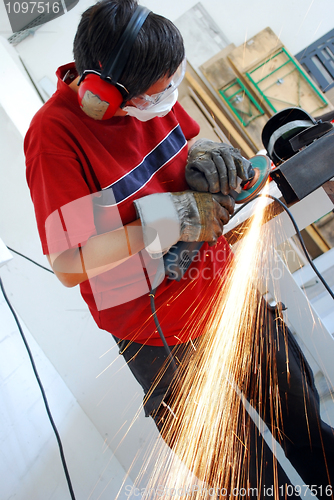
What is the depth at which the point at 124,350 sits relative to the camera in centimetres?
134

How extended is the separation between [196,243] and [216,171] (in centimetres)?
28

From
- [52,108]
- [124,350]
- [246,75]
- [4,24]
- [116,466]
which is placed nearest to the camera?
[52,108]

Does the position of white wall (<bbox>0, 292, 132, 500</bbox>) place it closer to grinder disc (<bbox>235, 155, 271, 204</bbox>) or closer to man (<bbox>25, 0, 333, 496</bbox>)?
man (<bbox>25, 0, 333, 496</bbox>)

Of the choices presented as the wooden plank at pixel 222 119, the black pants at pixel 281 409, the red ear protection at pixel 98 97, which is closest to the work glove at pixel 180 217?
the red ear protection at pixel 98 97

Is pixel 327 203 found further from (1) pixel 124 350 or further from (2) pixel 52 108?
(2) pixel 52 108

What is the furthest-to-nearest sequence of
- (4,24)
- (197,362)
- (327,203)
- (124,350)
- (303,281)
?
1. (4,24)
2. (303,281)
3. (327,203)
4. (197,362)
5. (124,350)

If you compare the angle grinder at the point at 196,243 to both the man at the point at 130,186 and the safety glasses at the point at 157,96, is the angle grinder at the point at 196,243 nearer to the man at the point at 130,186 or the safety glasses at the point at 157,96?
the man at the point at 130,186

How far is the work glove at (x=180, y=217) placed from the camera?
1.09m

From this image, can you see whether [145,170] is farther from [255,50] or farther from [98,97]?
[255,50]

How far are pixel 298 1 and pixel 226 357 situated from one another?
3.95 m

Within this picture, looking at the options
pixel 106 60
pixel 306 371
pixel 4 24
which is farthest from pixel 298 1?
pixel 306 371

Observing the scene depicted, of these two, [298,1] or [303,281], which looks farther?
[298,1]

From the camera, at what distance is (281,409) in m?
1.30

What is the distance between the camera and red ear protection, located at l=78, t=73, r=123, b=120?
94cm
